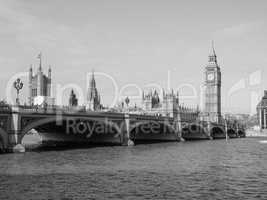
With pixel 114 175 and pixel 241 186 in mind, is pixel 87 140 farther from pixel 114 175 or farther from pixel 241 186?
pixel 241 186

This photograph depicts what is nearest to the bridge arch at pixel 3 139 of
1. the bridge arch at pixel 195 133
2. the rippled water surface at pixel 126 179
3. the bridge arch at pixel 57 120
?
the bridge arch at pixel 57 120

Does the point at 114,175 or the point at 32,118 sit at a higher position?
the point at 32,118

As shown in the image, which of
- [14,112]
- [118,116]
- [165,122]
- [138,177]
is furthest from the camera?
[165,122]

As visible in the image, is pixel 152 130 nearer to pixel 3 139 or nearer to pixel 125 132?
pixel 125 132

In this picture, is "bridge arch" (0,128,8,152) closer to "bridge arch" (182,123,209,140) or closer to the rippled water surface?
the rippled water surface

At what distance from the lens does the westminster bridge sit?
58.9 meters

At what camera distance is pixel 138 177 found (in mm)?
41062

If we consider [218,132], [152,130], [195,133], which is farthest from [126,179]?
[218,132]

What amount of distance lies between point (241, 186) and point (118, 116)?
52363 mm

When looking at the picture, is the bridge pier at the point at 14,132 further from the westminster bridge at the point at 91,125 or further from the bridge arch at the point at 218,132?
the bridge arch at the point at 218,132

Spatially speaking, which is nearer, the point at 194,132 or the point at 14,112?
the point at 14,112

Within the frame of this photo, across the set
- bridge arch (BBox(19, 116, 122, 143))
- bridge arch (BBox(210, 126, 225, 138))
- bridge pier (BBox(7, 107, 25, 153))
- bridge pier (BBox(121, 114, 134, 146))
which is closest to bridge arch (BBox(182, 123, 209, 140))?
bridge arch (BBox(210, 126, 225, 138))

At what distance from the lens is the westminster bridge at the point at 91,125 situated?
193 ft

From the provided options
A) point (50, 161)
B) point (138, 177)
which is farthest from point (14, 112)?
point (138, 177)
